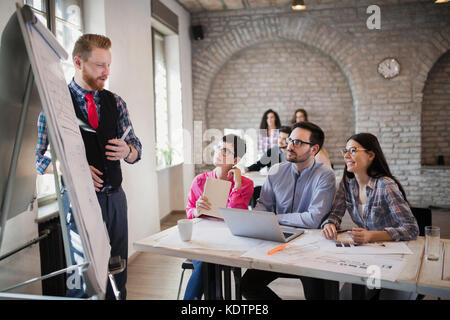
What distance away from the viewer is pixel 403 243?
165 centimetres

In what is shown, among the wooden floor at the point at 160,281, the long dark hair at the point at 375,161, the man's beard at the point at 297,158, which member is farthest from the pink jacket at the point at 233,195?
the long dark hair at the point at 375,161

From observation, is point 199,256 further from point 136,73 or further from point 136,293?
point 136,73

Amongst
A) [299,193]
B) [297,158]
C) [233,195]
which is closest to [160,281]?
[233,195]

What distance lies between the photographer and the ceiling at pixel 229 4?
5527 millimetres

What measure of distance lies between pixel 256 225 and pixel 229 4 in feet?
15.8

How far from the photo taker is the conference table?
127 cm

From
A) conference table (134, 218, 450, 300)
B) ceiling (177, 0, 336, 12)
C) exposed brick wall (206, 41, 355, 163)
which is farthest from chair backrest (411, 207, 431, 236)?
ceiling (177, 0, 336, 12)

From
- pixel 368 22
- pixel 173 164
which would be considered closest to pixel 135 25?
pixel 173 164

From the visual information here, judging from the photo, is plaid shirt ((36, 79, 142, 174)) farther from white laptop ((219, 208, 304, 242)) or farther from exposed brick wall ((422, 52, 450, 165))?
exposed brick wall ((422, 52, 450, 165))

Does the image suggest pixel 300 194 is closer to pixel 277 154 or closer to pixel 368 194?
pixel 368 194

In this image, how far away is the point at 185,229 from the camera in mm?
1755

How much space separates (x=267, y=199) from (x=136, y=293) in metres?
1.40

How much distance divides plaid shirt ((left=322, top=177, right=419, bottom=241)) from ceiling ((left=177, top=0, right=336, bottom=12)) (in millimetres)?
4339

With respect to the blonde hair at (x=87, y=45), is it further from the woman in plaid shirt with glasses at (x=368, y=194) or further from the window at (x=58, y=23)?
the woman in plaid shirt with glasses at (x=368, y=194)
